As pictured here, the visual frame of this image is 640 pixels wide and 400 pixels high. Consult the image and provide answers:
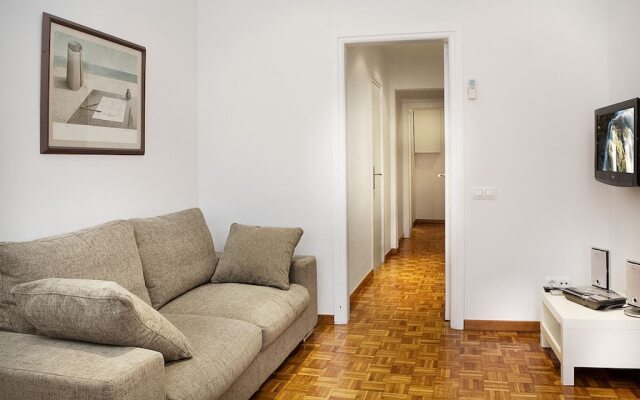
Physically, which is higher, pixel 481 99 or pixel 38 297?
pixel 481 99

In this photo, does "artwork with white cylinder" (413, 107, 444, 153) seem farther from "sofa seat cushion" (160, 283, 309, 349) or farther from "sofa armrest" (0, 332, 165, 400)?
"sofa armrest" (0, 332, 165, 400)

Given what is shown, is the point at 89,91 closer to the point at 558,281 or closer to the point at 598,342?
the point at 598,342

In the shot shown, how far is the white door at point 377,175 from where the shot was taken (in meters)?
6.52

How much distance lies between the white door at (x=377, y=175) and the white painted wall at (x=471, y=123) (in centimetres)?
202

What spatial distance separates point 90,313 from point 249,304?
1.30 metres

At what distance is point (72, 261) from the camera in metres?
2.58

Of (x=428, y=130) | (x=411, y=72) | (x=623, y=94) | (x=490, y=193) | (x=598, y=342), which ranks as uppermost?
(x=411, y=72)

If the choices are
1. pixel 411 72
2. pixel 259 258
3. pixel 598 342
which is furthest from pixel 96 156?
pixel 411 72

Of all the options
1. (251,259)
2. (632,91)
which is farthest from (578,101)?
(251,259)

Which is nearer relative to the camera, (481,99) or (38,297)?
(38,297)

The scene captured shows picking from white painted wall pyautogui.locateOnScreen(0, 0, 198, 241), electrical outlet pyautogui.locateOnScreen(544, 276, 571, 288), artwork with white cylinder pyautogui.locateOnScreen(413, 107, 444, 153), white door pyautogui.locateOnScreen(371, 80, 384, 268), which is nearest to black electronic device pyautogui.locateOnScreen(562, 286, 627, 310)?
electrical outlet pyautogui.locateOnScreen(544, 276, 571, 288)

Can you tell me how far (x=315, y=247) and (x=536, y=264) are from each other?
157cm

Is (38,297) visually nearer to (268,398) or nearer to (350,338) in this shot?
(268,398)

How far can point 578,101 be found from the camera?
4094mm
